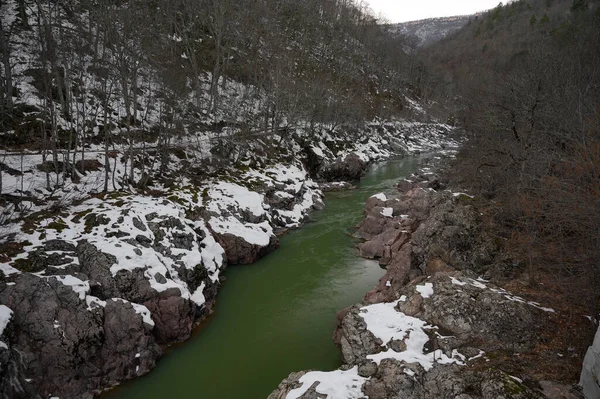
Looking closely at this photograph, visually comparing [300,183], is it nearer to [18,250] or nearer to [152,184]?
[152,184]

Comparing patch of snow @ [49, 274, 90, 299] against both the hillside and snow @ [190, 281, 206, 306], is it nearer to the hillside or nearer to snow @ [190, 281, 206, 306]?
the hillside

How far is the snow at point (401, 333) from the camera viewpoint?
340 inches

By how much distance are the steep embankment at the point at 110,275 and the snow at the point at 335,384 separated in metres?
6.10

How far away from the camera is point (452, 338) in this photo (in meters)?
9.44

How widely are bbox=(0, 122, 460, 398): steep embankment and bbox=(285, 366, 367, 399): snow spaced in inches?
240

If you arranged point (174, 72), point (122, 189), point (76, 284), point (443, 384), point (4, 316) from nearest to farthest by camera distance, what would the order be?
point (443, 384)
point (4, 316)
point (76, 284)
point (122, 189)
point (174, 72)

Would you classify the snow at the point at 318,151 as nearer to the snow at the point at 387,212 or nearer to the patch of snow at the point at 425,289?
the snow at the point at 387,212

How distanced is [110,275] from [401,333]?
10.2 m

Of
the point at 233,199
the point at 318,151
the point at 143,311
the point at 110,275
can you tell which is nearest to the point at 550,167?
the point at 233,199

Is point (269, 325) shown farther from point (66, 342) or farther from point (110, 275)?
point (66, 342)

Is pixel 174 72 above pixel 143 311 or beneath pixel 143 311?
above

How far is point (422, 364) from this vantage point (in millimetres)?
8391

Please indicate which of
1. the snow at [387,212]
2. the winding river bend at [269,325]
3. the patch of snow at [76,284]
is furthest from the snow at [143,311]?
the snow at [387,212]

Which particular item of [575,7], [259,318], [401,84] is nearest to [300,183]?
[259,318]
